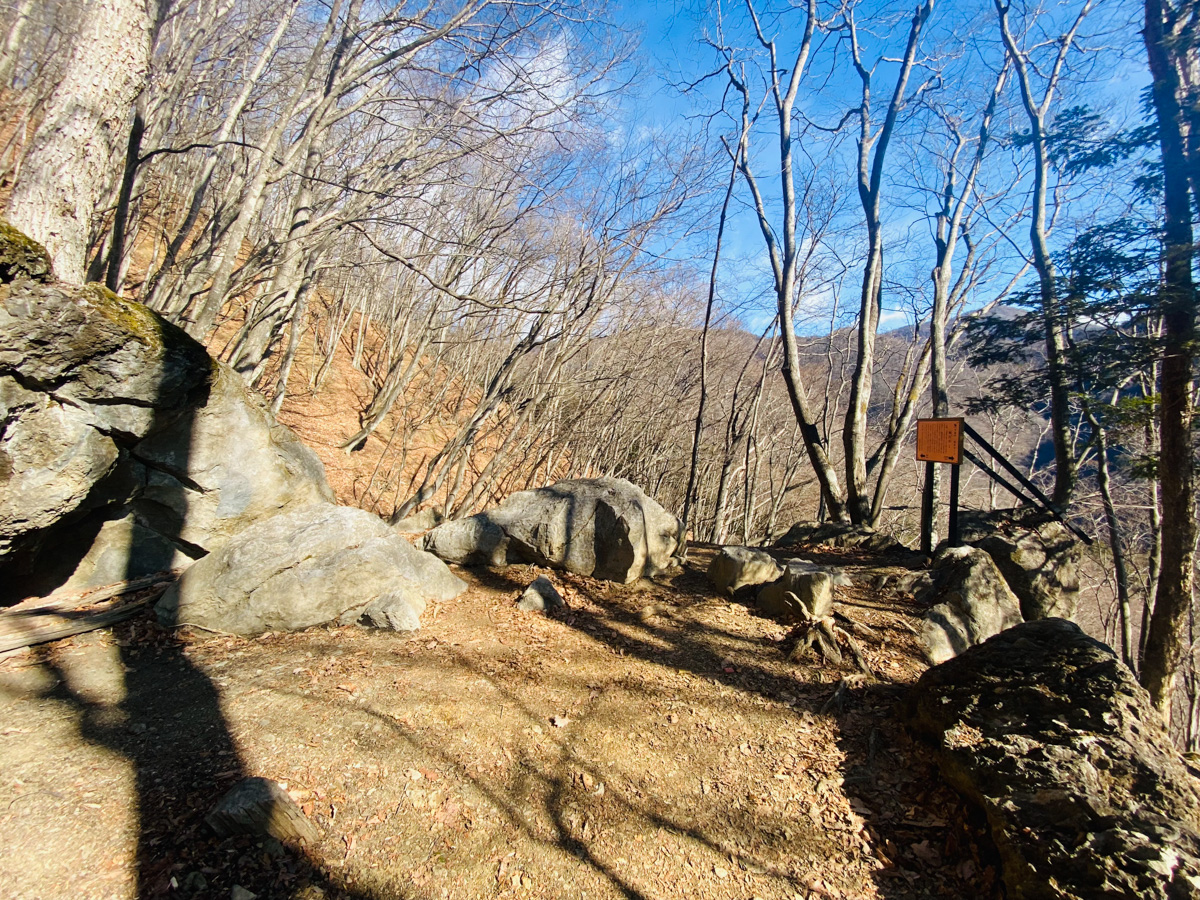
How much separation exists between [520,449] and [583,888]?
938 centimetres

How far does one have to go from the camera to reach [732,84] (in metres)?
9.62

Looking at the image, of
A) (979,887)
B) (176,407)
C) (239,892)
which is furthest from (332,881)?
(176,407)

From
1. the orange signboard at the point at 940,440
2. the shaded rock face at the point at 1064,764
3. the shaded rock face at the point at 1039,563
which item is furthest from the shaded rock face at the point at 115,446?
the shaded rock face at the point at 1039,563

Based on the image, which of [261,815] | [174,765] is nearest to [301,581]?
[174,765]

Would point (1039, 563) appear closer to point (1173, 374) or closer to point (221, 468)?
point (1173, 374)

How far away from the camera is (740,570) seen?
16.9 ft

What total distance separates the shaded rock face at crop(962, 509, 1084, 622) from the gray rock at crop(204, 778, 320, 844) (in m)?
5.79

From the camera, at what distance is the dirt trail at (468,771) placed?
7.44 ft

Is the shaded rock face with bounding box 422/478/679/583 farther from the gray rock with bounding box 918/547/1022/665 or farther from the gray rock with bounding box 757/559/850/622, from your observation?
the gray rock with bounding box 918/547/1022/665

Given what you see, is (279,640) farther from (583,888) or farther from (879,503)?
(879,503)

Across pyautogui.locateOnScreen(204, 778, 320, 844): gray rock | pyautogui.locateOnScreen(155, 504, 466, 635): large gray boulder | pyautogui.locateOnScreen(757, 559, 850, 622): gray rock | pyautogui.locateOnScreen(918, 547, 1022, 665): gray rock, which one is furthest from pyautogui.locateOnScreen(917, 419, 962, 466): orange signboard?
pyautogui.locateOnScreen(204, 778, 320, 844): gray rock

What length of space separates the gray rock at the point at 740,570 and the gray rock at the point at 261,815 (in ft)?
12.1

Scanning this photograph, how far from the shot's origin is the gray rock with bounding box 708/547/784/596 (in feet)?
17.0

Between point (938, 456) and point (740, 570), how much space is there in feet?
8.07
